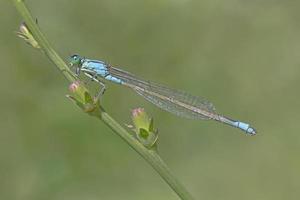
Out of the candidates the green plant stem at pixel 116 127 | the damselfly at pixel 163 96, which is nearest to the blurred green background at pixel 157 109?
the damselfly at pixel 163 96

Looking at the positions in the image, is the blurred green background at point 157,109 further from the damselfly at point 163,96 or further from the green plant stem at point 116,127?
the green plant stem at point 116,127

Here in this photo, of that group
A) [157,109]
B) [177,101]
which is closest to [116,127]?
[177,101]

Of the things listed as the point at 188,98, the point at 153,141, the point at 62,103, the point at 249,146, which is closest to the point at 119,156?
the point at 62,103

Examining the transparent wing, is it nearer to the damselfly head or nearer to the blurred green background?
the damselfly head

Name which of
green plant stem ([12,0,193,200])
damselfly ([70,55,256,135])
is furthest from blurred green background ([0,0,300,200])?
green plant stem ([12,0,193,200])

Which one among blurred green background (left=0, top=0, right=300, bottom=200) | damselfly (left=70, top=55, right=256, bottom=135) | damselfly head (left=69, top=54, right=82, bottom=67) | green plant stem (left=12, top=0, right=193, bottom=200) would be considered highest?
blurred green background (left=0, top=0, right=300, bottom=200)

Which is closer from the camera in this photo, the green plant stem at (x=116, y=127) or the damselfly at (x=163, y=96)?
the green plant stem at (x=116, y=127)

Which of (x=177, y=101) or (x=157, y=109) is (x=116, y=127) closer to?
(x=177, y=101)
